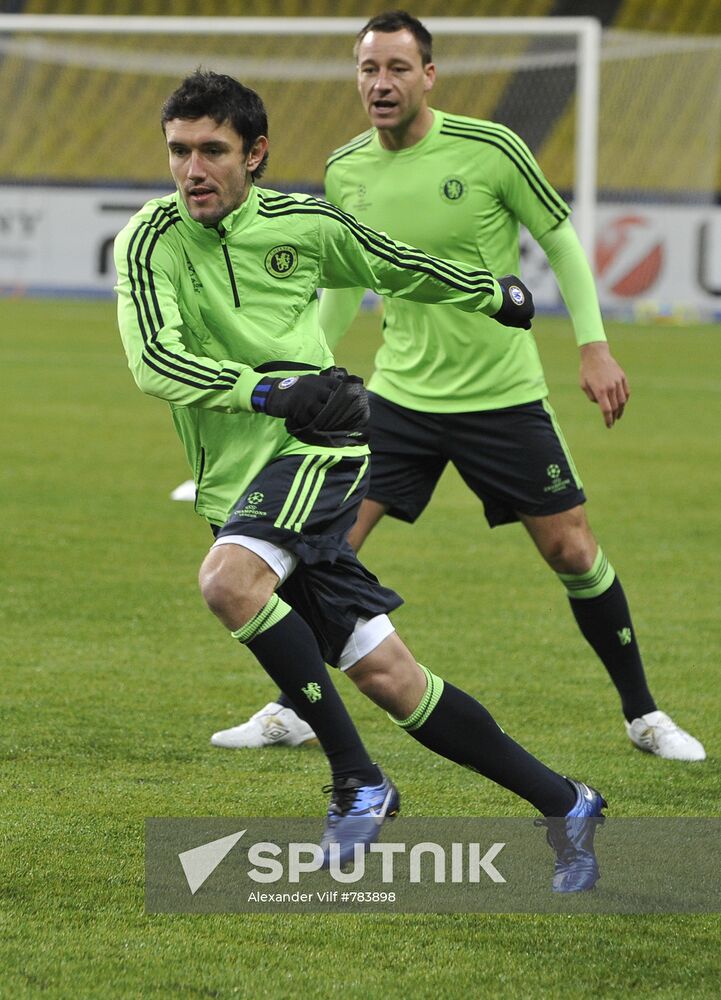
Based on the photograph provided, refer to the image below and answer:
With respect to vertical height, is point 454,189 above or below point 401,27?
below

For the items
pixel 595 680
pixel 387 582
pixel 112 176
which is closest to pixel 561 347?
pixel 112 176

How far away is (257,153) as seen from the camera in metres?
3.46

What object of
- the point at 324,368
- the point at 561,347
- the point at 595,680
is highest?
the point at 324,368

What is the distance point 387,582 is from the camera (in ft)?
22.7

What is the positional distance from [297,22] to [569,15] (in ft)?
36.6

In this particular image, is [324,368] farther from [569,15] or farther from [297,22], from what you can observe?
[569,15]

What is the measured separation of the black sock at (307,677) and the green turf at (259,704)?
330mm

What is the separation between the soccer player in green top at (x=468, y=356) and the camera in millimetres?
4551

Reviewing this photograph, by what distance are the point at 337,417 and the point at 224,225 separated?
1.80ft

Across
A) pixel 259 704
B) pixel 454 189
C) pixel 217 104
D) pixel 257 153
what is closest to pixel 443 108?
pixel 454 189

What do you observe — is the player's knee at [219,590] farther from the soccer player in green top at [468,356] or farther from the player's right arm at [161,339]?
the soccer player in green top at [468,356]

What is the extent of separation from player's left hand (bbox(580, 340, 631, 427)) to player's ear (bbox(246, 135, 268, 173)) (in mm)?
1266

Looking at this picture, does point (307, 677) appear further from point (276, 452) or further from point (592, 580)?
point (592, 580)

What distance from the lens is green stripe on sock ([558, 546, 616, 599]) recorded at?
4.56 metres
